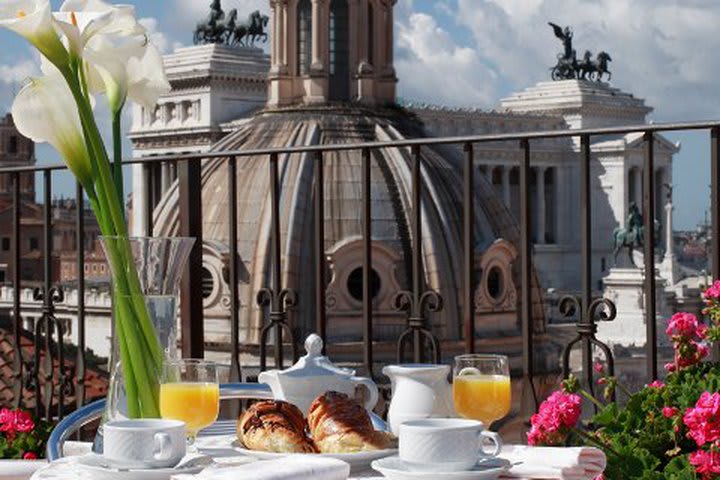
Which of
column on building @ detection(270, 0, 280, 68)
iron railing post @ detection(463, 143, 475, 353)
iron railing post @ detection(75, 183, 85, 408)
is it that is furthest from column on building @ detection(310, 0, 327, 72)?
iron railing post @ detection(463, 143, 475, 353)

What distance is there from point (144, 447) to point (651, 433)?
952mm

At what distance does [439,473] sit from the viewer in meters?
2.11

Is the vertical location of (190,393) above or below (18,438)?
above

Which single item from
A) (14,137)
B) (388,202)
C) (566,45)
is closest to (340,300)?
(388,202)

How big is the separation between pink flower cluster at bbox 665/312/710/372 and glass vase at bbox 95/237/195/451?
101cm

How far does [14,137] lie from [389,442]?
64.9m

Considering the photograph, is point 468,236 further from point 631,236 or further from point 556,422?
point 631,236

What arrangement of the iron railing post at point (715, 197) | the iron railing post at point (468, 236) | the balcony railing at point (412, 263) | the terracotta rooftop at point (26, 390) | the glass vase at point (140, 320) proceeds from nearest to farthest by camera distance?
the glass vase at point (140, 320), the iron railing post at point (715, 197), the balcony railing at point (412, 263), the iron railing post at point (468, 236), the terracotta rooftop at point (26, 390)

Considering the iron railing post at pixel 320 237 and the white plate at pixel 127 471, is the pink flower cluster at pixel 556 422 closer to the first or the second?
the white plate at pixel 127 471

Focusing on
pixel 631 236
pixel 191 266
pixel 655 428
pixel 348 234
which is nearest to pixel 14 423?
pixel 191 266

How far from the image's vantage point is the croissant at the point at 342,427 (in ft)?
7.64

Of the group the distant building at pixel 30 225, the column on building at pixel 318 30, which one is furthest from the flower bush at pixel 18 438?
the distant building at pixel 30 225

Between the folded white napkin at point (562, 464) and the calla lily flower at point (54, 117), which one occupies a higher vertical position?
the calla lily flower at point (54, 117)

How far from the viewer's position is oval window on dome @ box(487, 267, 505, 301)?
2531 centimetres
